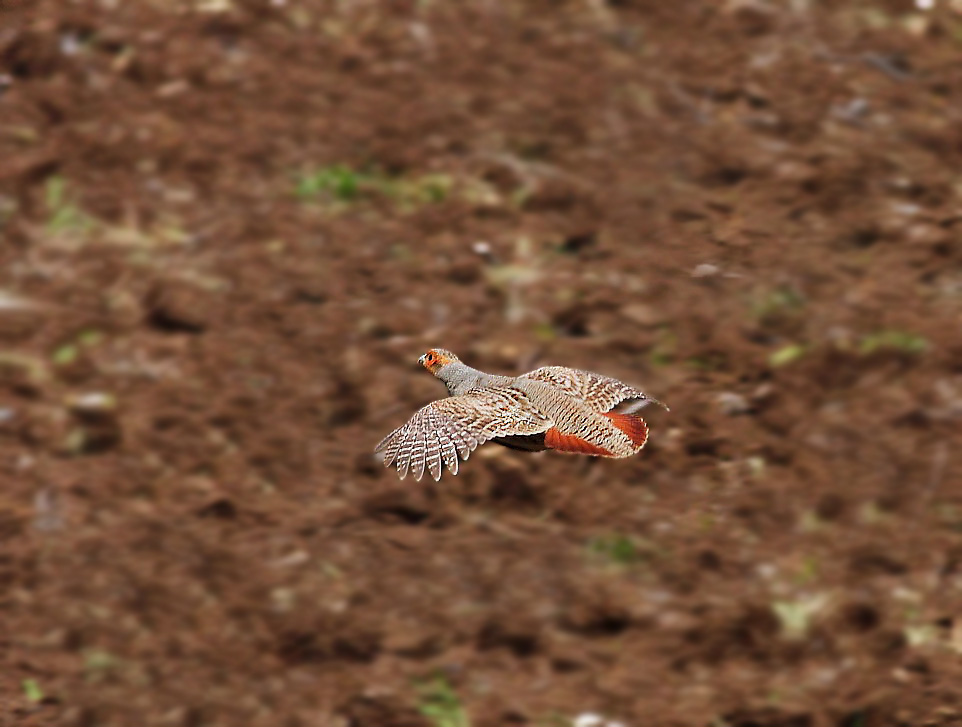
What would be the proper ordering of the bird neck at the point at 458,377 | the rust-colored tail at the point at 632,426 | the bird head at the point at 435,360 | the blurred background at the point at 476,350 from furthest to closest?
1. the blurred background at the point at 476,350
2. the bird head at the point at 435,360
3. the bird neck at the point at 458,377
4. the rust-colored tail at the point at 632,426

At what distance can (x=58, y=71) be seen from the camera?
24.5 ft

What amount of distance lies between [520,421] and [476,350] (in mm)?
1598

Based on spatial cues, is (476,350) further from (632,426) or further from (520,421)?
(520,421)

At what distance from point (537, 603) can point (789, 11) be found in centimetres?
329

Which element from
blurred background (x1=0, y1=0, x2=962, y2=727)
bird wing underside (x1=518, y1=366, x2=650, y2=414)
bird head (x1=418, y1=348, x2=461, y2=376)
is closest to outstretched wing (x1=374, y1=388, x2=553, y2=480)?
bird wing underside (x1=518, y1=366, x2=650, y2=414)

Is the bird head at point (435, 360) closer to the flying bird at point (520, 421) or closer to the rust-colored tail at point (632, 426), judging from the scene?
the flying bird at point (520, 421)

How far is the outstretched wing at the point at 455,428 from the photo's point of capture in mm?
4891

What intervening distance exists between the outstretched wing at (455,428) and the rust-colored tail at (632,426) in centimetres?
29

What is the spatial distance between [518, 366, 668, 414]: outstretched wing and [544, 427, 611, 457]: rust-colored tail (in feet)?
0.64

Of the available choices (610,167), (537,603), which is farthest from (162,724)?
(610,167)

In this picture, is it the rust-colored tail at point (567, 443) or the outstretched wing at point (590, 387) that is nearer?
the rust-colored tail at point (567, 443)

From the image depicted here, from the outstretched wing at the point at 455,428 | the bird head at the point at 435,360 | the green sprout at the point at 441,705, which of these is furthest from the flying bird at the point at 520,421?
the green sprout at the point at 441,705

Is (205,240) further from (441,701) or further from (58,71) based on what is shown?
(441,701)

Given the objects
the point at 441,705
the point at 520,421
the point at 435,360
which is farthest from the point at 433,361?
the point at 441,705
